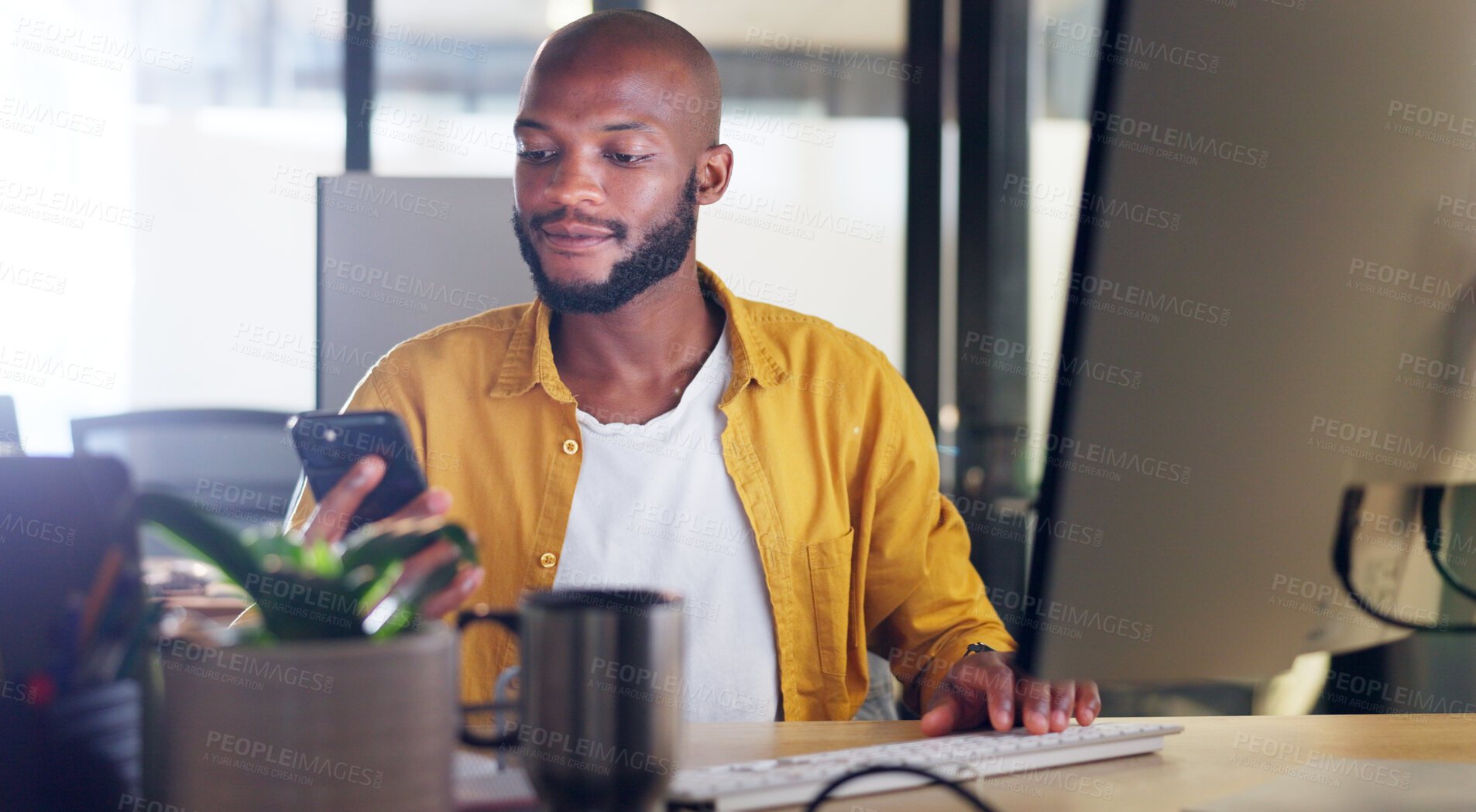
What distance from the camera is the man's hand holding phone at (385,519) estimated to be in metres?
0.69

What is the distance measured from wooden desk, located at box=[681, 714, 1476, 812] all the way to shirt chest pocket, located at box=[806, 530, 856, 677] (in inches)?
16.3

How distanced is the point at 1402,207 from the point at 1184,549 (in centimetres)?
19

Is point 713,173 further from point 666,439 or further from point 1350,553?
point 1350,553

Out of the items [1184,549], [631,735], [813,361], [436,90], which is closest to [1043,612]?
[1184,549]

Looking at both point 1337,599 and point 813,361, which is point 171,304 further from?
point 1337,599

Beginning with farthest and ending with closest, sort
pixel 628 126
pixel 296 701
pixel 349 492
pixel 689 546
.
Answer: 1. pixel 628 126
2. pixel 689 546
3. pixel 349 492
4. pixel 296 701

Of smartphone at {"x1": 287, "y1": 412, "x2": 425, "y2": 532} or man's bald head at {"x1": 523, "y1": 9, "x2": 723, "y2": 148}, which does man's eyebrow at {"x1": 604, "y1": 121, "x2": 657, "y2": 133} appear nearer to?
man's bald head at {"x1": 523, "y1": 9, "x2": 723, "y2": 148}

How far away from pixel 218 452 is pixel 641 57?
1.10 m

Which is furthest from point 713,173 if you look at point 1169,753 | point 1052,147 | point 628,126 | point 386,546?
point 1052,147

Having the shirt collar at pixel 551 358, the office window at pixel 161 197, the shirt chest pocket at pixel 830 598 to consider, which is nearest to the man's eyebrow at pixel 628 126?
the shirt collar at pixel 551 358

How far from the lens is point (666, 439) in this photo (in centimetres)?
144

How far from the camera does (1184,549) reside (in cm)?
54

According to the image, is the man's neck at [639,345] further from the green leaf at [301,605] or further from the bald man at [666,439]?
the green leaf at [301,605]

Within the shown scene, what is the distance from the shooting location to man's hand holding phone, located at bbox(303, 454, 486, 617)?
69 centimetres
